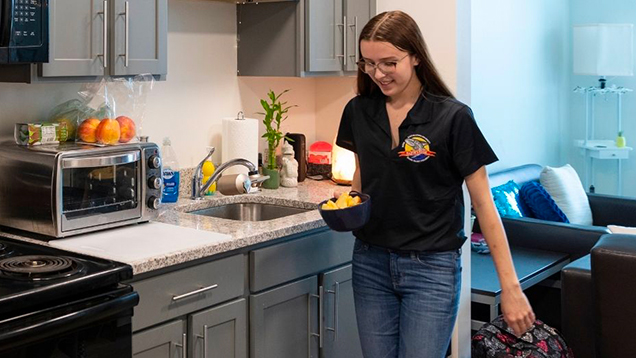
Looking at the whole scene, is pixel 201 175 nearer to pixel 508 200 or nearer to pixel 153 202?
pixel 153 202

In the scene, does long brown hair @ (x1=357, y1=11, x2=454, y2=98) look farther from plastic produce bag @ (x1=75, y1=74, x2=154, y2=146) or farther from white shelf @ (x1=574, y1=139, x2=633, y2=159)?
white shelf @ (x1=574, y1=139, x2=633, y2=159)

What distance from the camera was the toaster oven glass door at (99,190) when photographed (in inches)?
96.3

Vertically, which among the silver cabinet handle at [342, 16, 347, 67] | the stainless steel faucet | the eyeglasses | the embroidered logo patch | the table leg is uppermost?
the silver cabinet handle at [342, 16, 347, 67]

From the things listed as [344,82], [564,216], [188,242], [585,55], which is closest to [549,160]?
[585,55]

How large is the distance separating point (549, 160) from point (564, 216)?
169cm

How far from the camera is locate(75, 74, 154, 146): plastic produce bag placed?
2605mm

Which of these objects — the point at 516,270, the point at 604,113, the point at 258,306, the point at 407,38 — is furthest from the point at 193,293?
the point at 604,113

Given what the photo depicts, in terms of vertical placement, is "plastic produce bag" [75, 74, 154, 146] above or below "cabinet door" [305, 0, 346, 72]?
below

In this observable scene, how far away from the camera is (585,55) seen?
6113mm

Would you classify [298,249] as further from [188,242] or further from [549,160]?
[549,160]

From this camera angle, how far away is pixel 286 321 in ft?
9.27

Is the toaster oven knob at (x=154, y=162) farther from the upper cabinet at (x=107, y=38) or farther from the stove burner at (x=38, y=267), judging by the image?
the stove burner at (x=38, y=267)

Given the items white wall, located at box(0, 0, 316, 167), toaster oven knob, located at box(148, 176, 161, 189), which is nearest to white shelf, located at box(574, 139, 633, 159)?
white wall, located at box(0, 0, 316, 167)

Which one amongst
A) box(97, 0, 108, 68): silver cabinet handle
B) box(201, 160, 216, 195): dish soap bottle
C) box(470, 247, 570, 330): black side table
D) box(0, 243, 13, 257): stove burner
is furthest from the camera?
box(470, 247, 570, 330): black side table
